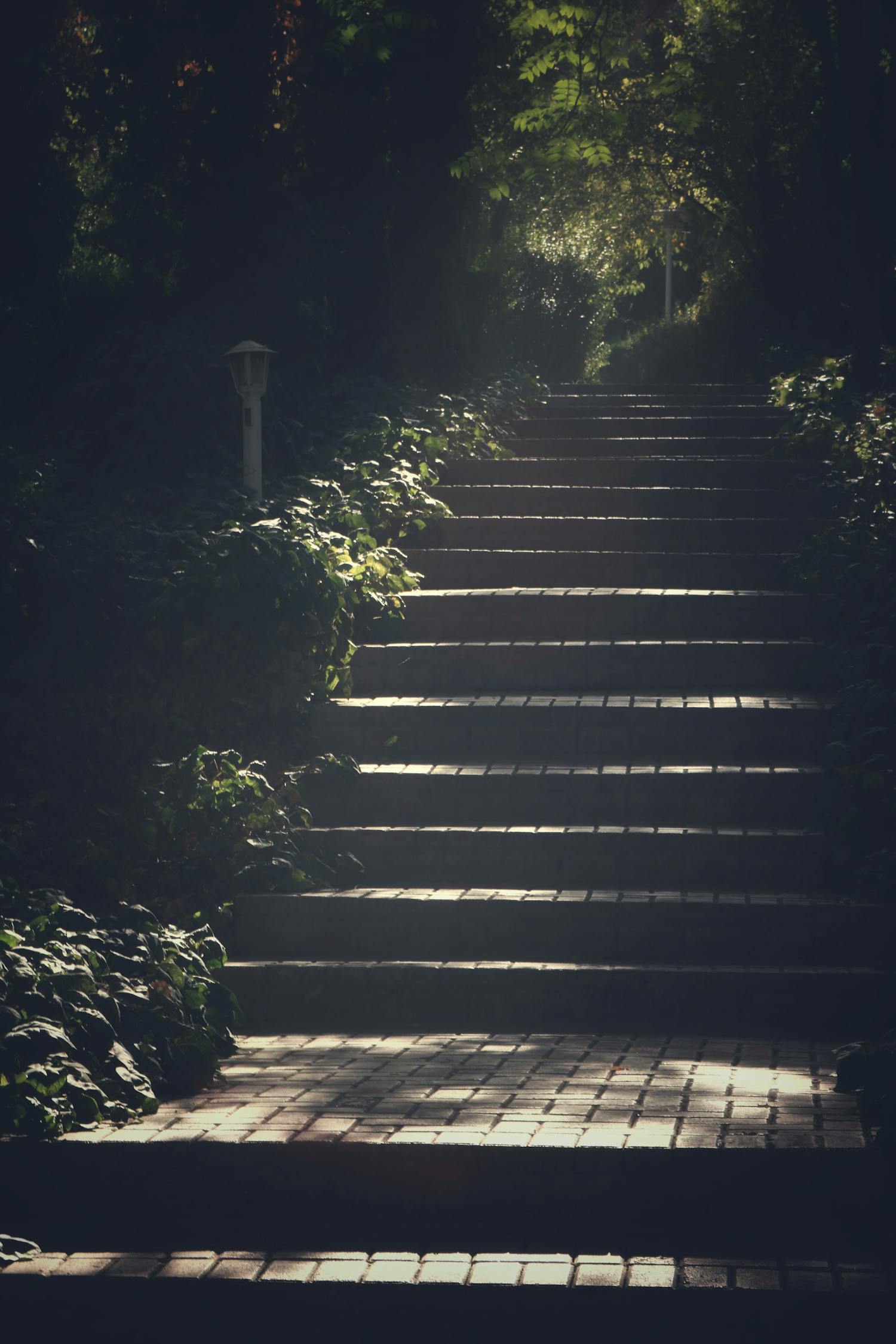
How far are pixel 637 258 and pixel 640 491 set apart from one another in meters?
21.7

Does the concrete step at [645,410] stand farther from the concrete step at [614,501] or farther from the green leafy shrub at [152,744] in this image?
the green leafy shrub at [152,744]

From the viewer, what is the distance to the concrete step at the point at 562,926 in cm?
592

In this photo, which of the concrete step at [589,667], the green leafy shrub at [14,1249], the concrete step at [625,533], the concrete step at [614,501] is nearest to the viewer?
the green leafy shrub at [14,1249]

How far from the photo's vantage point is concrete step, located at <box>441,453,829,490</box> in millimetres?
10922

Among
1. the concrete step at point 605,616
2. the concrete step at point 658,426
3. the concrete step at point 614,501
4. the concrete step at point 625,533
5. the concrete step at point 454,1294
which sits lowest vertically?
the concrete step at point 454,1294

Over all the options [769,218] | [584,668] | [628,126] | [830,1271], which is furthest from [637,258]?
[830,1271]

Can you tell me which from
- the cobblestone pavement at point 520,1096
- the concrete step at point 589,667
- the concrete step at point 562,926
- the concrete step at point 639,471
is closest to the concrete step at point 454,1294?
the cobblestone pavement at point 520,1096

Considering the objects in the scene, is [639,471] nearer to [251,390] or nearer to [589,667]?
[251,390]

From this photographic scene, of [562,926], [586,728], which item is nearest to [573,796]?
[586,728]

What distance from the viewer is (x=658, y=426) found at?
501 inches

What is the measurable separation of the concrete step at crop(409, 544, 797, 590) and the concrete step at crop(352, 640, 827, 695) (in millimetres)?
898

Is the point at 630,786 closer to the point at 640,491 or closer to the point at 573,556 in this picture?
the point at 573,556

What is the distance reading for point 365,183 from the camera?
564 inches

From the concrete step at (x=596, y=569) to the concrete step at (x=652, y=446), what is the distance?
2.41 m
